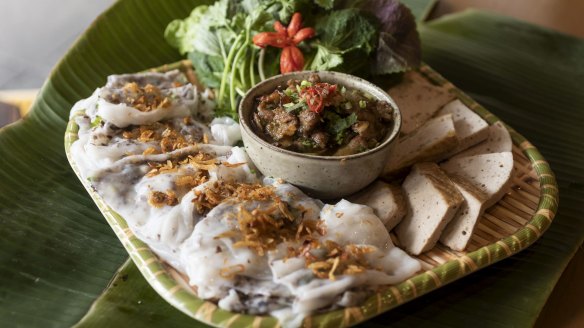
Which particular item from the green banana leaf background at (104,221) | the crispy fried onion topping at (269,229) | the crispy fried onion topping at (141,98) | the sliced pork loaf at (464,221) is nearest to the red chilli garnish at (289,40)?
the crispy fried onion topping at (141,98)

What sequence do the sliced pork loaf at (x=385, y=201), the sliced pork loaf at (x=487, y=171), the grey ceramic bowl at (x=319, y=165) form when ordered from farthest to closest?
the sliced pork loaf at (x=487, y=171) < the sliced pork loaf at (x=385, y=201) < the grey ceramic bowl at (x=319, y=165)

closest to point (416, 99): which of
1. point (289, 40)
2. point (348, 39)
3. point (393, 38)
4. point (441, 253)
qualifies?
point (393, 38)

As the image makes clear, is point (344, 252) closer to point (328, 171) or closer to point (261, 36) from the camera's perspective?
point (328, 171)

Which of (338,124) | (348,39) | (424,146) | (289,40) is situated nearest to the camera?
(338,124)

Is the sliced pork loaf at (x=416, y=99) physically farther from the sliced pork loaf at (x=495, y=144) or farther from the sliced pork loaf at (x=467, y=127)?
the sliced pork loaf at (x=495, y=144)

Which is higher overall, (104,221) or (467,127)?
(104,221)

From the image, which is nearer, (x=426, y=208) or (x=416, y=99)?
(x=426, y=208)

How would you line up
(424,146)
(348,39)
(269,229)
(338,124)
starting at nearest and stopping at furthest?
(269,229)
(338,124)
(424,146)
(348,39)

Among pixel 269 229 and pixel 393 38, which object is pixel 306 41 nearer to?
pixel 393 38
